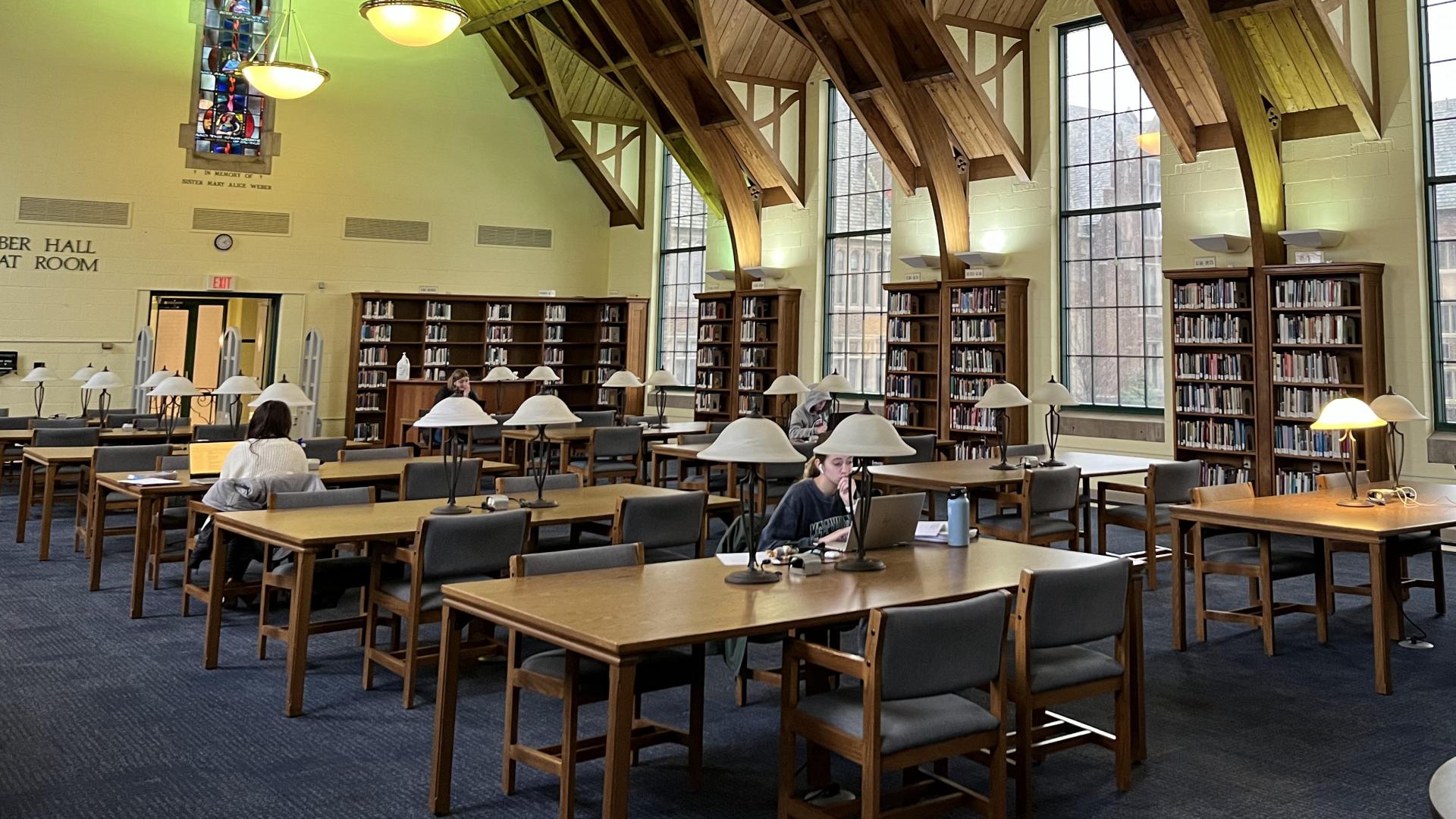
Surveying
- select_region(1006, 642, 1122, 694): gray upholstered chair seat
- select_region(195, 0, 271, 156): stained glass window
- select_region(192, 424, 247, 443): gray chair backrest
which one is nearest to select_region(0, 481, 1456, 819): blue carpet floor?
select_region(1006, 642, 1122, 694): gray upholstered chair seat

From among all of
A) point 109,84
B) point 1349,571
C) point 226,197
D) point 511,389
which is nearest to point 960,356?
point 1349,571

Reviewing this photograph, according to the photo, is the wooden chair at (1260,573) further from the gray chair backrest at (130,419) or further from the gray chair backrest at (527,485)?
the gray chair backrest at (130,419)

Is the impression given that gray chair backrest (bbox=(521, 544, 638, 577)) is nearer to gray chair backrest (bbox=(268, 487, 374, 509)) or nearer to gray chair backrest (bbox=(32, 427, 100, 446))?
gray chair backrest (bbox=(268, 487, 374, 509))

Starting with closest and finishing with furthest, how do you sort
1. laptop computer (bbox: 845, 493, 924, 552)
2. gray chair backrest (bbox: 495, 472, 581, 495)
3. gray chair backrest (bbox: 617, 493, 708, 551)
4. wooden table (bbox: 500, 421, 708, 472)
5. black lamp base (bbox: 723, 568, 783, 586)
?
black lamp base (bbox: 723, 568, 783, 586) < laptop computer (bbox: 845, 493, 924, 552) < gray chair backrest (bbox: 617, 493, 708, 551) < gray chair backrest (bbox: 495, 472, 581, 495) < wooden table (bbox: 500, 421, 708, 472)

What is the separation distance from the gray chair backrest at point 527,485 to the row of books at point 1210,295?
5.67 m

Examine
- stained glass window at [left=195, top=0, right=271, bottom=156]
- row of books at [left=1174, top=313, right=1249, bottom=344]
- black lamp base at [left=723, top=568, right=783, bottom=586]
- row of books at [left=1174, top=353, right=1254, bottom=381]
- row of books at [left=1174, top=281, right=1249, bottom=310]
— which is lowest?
black lamp base at [left=723, top=568, right=783, bottom=586]

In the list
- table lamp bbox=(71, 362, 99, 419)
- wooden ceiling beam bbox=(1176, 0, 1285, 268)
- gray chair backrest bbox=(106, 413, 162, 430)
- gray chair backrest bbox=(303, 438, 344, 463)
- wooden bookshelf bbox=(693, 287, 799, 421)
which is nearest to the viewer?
gray chair backrest bbox=(303, 438, 344, 463)

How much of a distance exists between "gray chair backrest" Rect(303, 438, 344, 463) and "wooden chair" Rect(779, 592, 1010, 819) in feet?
16.3

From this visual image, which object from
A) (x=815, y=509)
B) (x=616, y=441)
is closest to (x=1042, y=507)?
(x=815, y=509)

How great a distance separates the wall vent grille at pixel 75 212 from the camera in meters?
11.5

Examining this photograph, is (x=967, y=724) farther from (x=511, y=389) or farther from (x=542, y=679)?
(x=511, y=389)

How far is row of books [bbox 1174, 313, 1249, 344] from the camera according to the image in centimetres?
821

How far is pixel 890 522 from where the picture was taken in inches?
141

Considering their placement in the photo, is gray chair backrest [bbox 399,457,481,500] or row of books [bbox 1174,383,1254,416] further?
row of books [bbox 1174,383,1254,416]
